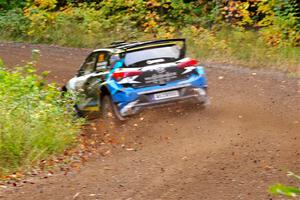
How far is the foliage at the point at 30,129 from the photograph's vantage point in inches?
336

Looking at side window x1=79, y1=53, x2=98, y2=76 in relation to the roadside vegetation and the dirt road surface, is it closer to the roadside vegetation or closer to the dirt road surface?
the dirt road surface

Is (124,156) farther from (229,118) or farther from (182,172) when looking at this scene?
(229,118)

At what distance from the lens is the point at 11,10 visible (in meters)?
27.7

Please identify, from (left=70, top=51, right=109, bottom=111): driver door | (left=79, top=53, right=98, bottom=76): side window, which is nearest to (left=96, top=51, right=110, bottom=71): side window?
(left=70, top=51, right=109, bottom=111): driver door

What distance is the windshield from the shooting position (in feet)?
35.7

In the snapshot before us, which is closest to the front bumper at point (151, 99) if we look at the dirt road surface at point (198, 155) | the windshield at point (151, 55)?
the dirt road surface at point (198, 155)

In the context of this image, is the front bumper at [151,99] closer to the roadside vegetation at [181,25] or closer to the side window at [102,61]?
the side window at [102,61]

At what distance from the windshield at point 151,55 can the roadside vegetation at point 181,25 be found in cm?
622

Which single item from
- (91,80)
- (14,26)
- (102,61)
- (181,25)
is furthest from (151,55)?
(14,26)

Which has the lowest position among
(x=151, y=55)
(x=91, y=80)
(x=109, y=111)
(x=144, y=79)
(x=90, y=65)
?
(x=109, y=111)

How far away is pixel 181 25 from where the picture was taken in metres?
23.9

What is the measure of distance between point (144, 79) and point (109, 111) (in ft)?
3.28

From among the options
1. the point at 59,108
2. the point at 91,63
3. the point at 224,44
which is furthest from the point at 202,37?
the point at 59,108

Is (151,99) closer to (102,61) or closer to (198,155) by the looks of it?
(102,61)
